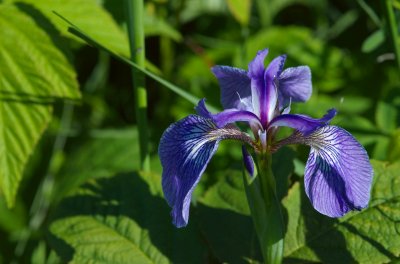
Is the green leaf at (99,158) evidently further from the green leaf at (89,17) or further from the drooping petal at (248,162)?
the drooping petal at (248,162)

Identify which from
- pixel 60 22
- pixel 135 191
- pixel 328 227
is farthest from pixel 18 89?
pixel 328 227

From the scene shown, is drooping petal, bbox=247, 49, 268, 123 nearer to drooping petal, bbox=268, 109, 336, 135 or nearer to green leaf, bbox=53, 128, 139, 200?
drooping petal, bbox=268, 109, 336, 135

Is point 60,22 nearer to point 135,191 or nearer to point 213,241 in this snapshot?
point 135,191

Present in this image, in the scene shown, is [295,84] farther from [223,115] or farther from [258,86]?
[223,115]

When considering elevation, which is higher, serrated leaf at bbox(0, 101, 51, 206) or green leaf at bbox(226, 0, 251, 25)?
green leaf at bbox(226, 0, 251, 25)

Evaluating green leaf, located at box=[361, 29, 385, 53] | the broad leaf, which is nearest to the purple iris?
the broad leaf

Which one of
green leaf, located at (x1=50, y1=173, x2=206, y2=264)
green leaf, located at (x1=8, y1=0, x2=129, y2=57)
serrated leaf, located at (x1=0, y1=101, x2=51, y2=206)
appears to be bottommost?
green leaf, located at (x1=50, y1=173, x2=206, y2=264)
